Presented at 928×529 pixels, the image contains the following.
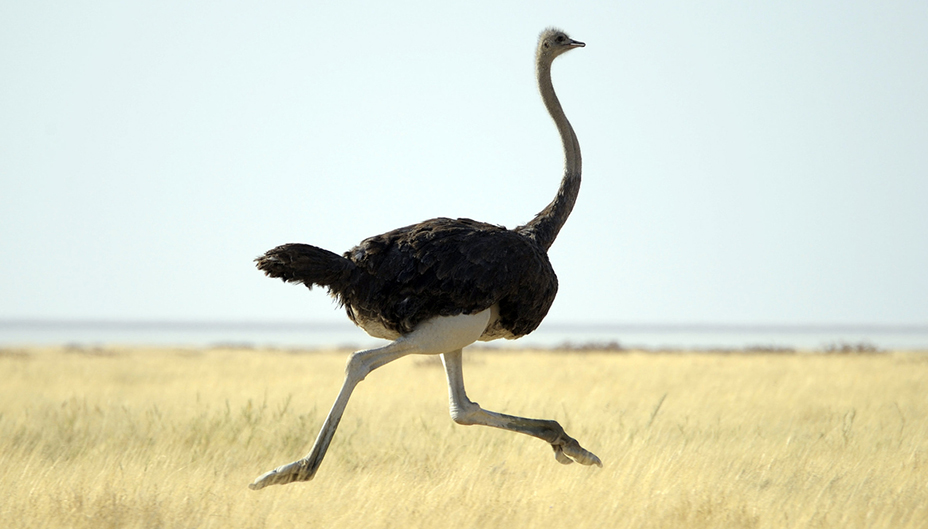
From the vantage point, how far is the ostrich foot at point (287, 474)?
16.9 ft

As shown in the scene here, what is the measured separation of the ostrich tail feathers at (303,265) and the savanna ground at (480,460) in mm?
1272

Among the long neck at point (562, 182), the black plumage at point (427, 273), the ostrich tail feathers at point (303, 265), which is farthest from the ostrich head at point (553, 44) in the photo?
the ostrich tail feathers at point (303, 265)

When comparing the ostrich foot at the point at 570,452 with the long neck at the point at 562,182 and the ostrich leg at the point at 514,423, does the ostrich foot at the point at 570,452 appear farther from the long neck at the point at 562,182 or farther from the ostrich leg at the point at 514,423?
the long neck at the point at 562,182

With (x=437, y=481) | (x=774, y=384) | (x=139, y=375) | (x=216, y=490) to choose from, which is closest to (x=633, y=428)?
(x=437, y=481)

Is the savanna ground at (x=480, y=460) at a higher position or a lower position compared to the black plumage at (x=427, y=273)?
lower

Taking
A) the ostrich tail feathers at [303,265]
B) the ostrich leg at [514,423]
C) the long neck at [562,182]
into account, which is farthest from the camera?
the long neck at [562,182]

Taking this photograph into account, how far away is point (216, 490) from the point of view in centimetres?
579

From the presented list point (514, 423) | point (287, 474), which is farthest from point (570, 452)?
point (287, 474)

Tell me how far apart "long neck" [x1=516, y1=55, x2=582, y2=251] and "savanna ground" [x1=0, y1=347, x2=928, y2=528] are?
162cm

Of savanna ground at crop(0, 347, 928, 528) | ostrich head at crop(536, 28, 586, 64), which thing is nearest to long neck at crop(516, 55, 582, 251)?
ostrich head at crop(536, 28, 586, 64)

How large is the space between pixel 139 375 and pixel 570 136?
Answer: 39.5 ft

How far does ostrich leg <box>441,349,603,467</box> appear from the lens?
589 centimetres

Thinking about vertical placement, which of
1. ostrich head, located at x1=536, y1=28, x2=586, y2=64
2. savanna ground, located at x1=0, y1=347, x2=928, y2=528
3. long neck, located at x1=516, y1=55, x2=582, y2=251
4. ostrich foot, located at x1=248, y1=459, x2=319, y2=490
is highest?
ostrich head, located at x1=536, y1=28, x2=586, y2=64

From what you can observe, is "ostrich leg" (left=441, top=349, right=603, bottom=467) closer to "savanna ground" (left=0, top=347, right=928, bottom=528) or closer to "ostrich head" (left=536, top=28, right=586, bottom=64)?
"savanna ground" (left=0, top=347, right=928, bottom=528)
